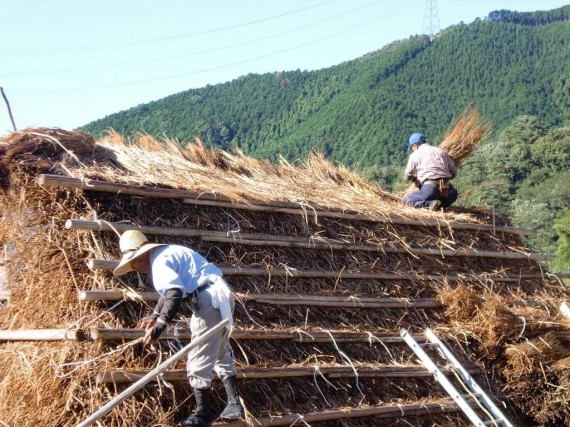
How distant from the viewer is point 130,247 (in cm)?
461

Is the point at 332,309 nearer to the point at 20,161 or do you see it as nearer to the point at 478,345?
the point at 478,345

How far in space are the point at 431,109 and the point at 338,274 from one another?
4560 cm

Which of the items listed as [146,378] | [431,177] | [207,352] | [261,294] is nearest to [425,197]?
[431,177]

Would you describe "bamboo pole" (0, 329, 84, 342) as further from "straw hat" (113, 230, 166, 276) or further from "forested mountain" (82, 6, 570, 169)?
"forested mountain" (82, 6, 570, 169)

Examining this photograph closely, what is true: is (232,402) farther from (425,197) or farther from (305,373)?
(425,197)

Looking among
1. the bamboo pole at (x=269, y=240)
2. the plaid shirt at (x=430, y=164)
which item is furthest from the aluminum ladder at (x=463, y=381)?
the plaid shirt at (x=430, y=164)

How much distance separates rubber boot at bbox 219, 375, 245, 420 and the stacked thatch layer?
27 cm

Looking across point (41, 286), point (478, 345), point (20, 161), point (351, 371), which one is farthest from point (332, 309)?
point (20, 161)

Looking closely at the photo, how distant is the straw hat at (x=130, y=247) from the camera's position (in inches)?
179

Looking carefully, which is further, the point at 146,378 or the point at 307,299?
the point at 307,299

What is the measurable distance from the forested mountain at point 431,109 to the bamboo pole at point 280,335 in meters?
19.3

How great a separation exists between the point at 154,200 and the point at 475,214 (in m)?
4.15

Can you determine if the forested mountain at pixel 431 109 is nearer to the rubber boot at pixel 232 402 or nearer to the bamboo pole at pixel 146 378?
the rubber boot at pixel 232 402

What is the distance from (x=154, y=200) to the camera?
556cm
